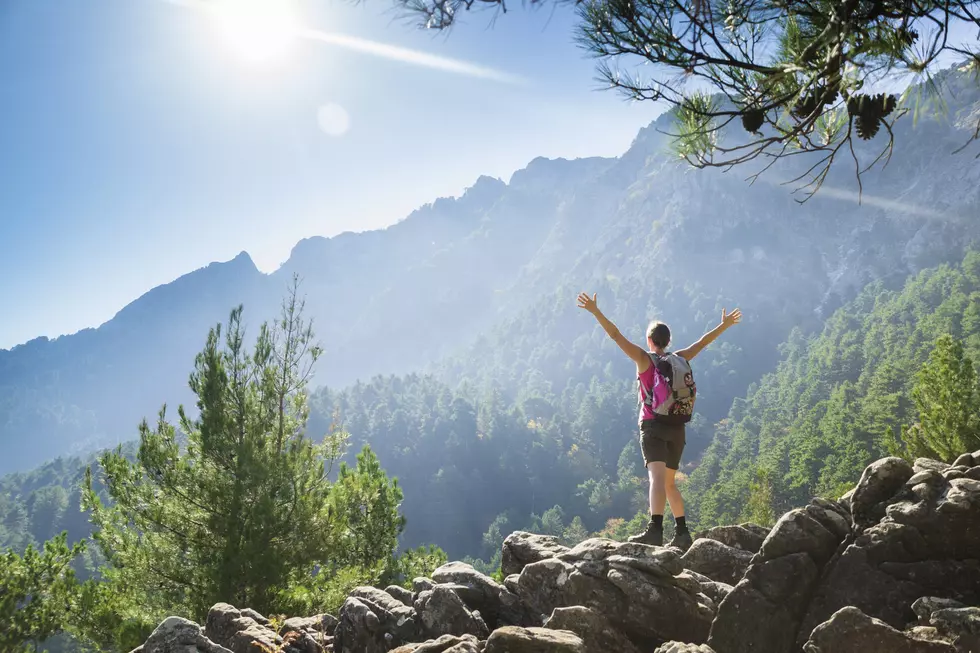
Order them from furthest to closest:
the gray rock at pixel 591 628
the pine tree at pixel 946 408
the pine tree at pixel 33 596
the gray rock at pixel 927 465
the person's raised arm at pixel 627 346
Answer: the pine tree at pixel 946 408, the pine tree at pixel 33 596, the person's raised arm at pixel 627 346, the gray rock at pixel 927 465, the gray rock at pixel 591 628

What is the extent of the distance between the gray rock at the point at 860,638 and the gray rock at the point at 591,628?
1111mm

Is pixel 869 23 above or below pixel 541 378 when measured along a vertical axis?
above

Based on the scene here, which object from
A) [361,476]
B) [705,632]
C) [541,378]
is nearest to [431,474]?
[541,378]

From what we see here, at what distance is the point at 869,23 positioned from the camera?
3.47 meters

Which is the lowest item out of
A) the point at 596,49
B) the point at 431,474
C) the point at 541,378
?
the point at 431,474

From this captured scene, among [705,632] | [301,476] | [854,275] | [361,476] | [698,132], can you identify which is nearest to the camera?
[705,632]

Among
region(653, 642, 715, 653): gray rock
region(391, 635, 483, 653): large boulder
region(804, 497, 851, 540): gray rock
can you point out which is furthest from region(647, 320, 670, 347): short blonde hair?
region(391, 635, 483, 653): large boulder

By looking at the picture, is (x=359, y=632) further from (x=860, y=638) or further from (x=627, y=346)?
(x=860, y=638)

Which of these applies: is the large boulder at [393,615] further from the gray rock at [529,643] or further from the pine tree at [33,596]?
the pine tree at [33,596]

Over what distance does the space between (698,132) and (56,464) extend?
614ft

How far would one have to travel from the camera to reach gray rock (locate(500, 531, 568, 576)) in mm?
5461

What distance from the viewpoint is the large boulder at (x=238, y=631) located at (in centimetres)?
411

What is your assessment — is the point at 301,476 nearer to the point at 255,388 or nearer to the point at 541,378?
the point at 255,388

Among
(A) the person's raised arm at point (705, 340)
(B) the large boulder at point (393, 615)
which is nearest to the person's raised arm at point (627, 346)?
(A) the person's raised arm at point (705, 340)
